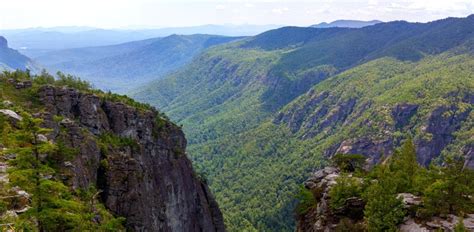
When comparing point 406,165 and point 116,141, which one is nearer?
A: point 406,165

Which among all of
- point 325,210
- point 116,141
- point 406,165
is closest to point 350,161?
point 406,165

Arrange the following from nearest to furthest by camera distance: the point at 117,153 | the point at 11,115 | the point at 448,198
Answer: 1. the point at 448,198
2. the point at 11,115
3. the point at 117,153

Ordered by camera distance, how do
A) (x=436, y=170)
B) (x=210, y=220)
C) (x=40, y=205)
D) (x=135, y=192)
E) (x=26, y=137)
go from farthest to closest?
(x=210, y=220), (x=135, y=192), (x=436, y=170), (x=26, y=137), (x=40, y=205)

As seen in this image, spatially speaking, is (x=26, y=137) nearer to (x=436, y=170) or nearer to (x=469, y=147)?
(x=436, y=170)

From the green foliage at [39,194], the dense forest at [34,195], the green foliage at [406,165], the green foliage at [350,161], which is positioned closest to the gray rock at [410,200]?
the green foliage at [406,165]

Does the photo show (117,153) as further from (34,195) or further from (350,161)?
(34,195)

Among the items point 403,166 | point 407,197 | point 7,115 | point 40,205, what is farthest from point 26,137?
point 403,166

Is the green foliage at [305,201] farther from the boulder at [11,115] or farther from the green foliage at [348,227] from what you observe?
the boulder at [11,115]
